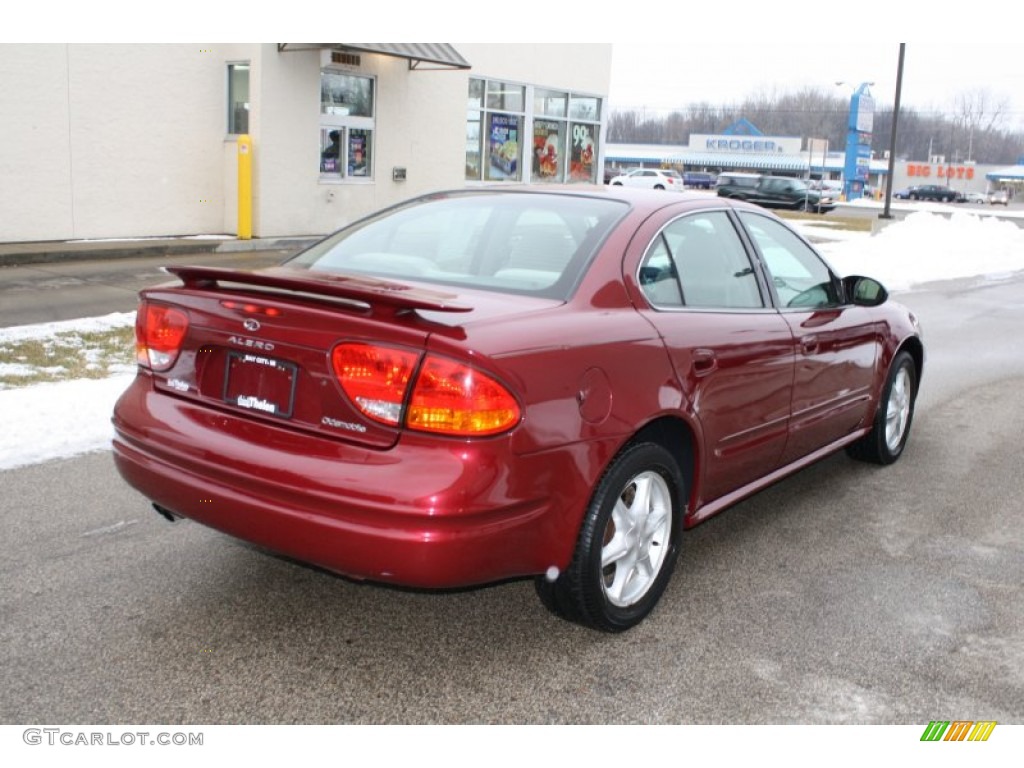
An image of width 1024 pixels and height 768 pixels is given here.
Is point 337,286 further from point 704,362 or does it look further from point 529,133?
point 529,133

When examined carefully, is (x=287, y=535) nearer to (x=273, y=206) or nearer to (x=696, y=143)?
(x=273, y=206)

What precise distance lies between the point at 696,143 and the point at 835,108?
1132 inches

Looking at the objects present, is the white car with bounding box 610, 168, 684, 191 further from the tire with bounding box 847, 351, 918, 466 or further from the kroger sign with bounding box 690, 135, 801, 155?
the kroger sign with bounding box 690, 135, 801, 155

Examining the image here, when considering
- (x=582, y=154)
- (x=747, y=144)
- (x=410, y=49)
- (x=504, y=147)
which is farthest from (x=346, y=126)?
(x=747, y=144)

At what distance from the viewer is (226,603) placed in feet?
12.6

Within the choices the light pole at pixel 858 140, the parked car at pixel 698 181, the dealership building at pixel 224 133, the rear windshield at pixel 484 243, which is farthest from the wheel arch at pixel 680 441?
the parked car at pixel 698 181

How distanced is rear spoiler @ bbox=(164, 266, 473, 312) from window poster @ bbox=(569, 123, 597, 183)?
21.4m

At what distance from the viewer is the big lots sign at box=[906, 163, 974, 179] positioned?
343ft

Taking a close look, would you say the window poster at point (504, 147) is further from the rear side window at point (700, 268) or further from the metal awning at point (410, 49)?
the rear side window at point (700, 268)

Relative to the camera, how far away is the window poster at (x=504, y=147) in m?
22.3

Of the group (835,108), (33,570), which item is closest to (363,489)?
(33,570)

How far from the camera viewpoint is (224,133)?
54.4ft
